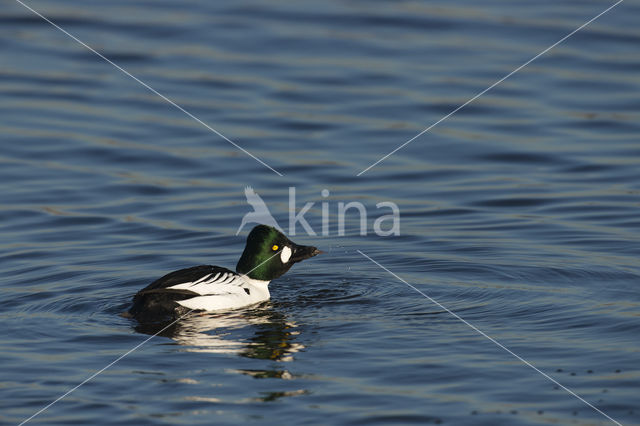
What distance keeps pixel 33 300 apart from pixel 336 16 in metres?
14.0

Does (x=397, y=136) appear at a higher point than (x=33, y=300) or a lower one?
Result: higher

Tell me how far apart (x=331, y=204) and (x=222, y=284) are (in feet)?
14.2

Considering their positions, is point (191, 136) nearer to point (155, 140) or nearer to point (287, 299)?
point (155, 140)

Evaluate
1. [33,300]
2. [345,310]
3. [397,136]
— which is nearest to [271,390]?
[345,310]

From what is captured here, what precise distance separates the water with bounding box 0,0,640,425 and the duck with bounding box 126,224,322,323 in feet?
0.72

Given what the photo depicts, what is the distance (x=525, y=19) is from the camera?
23375mm

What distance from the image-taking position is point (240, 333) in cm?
1055

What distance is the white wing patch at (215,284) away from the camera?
36.2 feet

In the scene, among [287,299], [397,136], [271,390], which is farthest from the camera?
[397,136]
